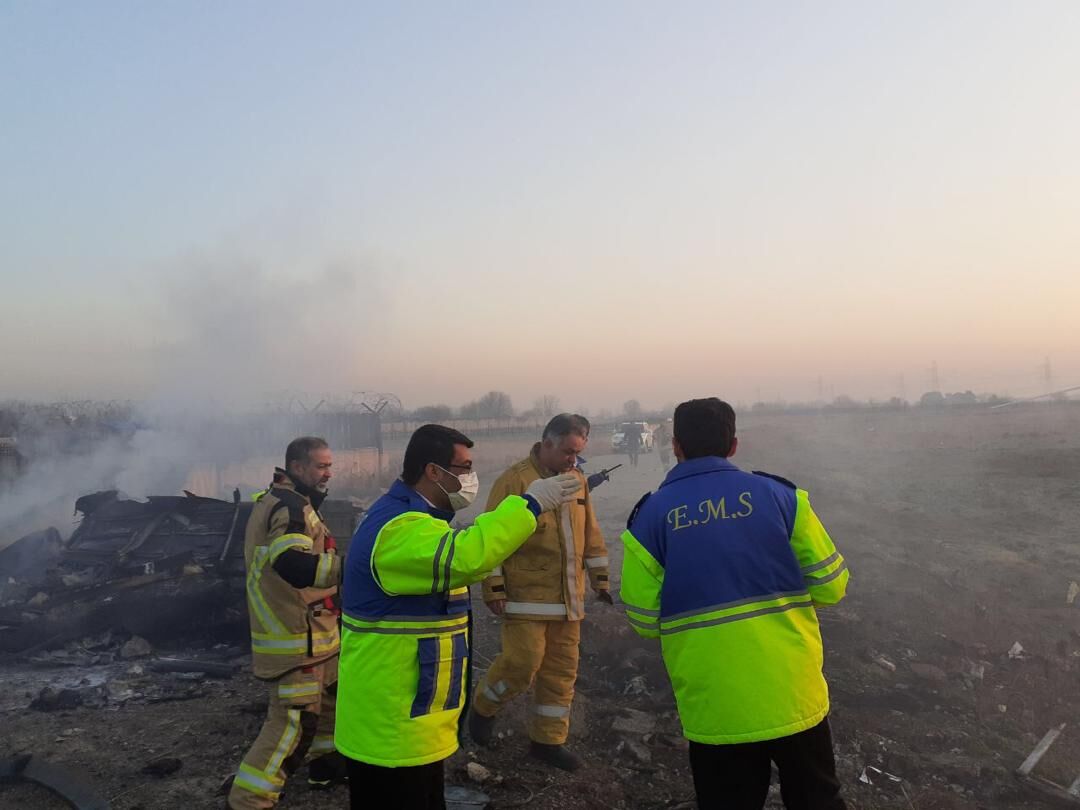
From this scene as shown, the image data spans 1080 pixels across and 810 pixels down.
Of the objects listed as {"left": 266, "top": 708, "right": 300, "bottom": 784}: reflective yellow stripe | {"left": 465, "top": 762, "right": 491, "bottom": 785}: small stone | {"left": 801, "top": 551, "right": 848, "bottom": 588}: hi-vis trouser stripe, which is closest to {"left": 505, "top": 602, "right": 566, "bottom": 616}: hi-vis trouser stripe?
{"left": 465, "top": 762, "right": 491, "bottom": 785}: small stone

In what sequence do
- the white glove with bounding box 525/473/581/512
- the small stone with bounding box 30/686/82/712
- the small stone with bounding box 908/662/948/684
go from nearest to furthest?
the white glove with bounding box 525/473/581/512, the small stone with bounding box 30/686/82/712, the small stone with bounding box 908/662/948/684

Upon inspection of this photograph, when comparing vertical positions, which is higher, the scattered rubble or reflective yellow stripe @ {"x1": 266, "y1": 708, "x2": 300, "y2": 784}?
reflective yellow stripe @ {"x1": 266, "y1": 708, "x2": 300, "y2": 784}

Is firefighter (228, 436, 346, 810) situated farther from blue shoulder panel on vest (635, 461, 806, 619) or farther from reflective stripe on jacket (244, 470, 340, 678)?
blue shoulder panel on vest (635, 461, 806, 619)

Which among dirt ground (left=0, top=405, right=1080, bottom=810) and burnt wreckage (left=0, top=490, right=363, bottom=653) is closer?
dirt ground (left=0, top=405, right=1080, bottom=810)

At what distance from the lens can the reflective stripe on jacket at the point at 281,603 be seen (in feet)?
12.4

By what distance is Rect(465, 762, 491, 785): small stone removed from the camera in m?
4.12

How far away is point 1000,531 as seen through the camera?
38.9ft

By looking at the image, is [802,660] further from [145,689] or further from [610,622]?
[145,689]

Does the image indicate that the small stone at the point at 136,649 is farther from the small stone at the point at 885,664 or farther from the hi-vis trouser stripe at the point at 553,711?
the small stone at the point at 885,664

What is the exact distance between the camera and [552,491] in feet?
8.65

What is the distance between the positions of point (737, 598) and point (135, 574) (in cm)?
726

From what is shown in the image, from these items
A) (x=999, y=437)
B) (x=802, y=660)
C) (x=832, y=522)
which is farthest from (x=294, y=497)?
(x=999, y=437)

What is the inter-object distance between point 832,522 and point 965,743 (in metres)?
8.27

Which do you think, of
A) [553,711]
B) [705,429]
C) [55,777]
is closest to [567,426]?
[553,711]
